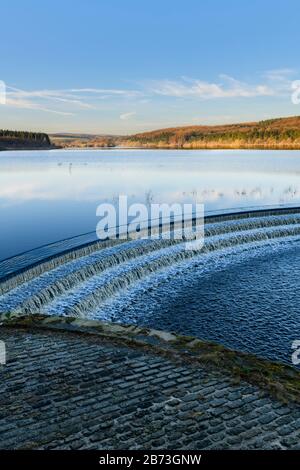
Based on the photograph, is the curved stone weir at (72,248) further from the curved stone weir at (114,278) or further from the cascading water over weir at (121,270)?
the curved stone weir at (114,278)

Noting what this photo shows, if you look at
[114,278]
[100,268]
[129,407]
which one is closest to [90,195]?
[100,268]

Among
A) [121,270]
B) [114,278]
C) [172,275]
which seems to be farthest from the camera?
[172,275]

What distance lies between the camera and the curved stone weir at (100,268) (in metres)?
14.8

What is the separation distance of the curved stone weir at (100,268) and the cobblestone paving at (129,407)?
5668mm

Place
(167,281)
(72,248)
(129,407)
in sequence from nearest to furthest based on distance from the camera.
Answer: (129,407)
(167,281)
(72,248)

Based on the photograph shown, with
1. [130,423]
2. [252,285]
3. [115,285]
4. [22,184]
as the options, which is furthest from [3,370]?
[22,184]

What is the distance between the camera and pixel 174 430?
6.33 meters

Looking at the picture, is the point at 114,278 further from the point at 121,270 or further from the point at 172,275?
the point at 172,275

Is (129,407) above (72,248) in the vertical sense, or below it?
below

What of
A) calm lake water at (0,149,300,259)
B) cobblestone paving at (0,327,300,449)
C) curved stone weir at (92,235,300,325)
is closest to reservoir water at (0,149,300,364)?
curved stone weir at (92,235,300,325)

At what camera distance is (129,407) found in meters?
6.99

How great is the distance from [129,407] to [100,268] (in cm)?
1139

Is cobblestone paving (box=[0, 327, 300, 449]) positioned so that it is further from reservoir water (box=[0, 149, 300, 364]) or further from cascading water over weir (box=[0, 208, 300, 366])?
cascading water over weir (box=[0, 208, 300, 366])

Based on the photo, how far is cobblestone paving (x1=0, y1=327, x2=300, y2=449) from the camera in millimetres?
6152
